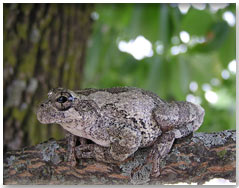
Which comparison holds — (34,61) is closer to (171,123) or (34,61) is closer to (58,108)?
(58,108)

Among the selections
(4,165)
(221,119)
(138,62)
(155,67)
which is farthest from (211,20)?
(4,165)

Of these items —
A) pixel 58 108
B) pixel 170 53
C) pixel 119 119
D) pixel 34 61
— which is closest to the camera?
pixel 58 108

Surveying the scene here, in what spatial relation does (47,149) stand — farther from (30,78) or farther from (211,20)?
(211,20)

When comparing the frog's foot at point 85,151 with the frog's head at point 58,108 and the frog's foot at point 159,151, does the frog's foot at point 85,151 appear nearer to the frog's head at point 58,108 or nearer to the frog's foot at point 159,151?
the frog's head at point 58,108

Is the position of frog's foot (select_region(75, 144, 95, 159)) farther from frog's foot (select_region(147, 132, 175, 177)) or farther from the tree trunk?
the tree trunk

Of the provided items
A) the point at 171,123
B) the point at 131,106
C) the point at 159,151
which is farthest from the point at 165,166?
the point at 131,106

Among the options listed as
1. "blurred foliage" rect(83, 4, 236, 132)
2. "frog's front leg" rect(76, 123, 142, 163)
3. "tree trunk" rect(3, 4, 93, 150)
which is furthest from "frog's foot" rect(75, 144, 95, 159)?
"blurred foliage" rect(83, 4, 236, 132)

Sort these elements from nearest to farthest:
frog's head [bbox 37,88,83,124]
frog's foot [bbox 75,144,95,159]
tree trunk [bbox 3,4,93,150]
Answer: frog's head [bbox 37,88,83,124], frog's foot [bbox 75,144,95,159], tree trunk [bbox 3,4,93,150]
